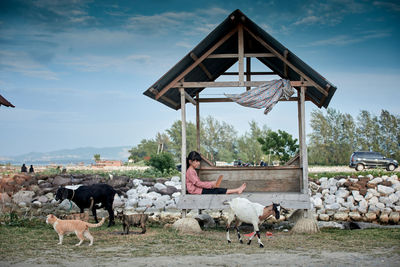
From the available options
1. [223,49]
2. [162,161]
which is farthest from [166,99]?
[162,161]

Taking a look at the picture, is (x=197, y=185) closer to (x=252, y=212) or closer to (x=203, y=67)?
(x=252, y=212)

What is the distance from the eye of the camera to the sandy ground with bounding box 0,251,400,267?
6.92 meters

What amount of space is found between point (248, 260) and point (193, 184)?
381 centimetres

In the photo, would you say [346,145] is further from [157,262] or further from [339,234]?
[157,262]

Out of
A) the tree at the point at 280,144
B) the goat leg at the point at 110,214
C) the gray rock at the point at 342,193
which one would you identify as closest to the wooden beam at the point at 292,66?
the goat leg at the point at 110,214

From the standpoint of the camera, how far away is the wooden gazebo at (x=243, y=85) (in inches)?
416

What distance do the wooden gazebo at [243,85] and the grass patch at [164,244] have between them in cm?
93

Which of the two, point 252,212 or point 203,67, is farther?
point 203,67

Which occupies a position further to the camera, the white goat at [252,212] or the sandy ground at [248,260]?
the white goat at [252,212]

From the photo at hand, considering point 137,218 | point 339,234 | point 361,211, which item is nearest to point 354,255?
point 339,234

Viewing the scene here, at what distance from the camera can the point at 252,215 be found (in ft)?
28.9

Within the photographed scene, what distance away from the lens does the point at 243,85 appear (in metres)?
10.8

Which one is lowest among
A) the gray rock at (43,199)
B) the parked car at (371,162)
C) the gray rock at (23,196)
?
the gray rock at (43,199)

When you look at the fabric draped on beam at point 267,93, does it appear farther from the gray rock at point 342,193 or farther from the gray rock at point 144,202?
the gray rock at point 342,193
